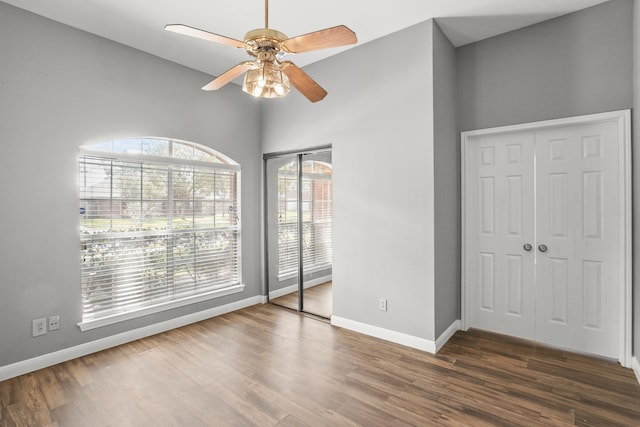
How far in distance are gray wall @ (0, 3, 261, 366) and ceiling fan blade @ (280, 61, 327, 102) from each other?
209 cm

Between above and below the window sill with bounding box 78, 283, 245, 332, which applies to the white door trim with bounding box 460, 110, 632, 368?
above

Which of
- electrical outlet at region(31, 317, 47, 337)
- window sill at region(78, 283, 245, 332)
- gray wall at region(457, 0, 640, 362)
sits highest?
gray wall at region(457, 0, 640, 362)

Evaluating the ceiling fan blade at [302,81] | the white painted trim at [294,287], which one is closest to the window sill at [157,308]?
the white painted trim at [294,287]

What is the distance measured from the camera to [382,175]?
3.19m

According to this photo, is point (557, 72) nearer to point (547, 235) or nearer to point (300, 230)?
point (547, 235)

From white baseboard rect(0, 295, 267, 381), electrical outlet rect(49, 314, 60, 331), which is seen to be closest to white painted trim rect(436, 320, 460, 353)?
white baseboard rect(0, 295, 267, 381)

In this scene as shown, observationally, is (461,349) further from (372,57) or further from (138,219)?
(138,219)

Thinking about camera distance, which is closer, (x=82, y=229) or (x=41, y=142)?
(x=41, y=142)

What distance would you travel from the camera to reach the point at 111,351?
3000 mm

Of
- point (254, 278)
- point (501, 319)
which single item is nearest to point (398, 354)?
point (501, 319)

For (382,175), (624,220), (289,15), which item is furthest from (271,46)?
(624,220)

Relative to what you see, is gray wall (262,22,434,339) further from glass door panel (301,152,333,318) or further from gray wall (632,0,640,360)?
gray wall (632,0,640,360)

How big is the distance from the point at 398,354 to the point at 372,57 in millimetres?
2904

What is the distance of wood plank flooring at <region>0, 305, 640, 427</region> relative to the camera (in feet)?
6.66
